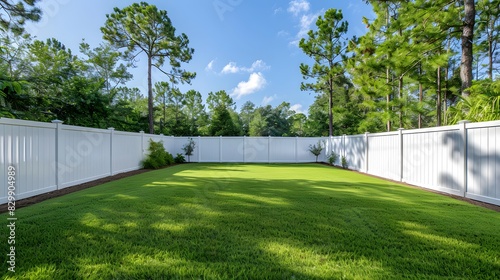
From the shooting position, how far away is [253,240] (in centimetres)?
212

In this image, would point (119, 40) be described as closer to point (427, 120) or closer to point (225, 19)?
point (225, 19)

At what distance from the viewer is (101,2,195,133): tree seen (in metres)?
12.9

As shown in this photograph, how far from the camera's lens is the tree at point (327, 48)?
14.2 meters

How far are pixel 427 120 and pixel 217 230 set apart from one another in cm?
2584

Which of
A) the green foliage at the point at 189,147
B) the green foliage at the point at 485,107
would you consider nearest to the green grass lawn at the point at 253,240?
the green foliage at the point at 485,107

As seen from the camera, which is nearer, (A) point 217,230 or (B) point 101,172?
(A) point 217,230

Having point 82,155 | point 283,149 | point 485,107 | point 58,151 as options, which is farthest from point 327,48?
point 58,151

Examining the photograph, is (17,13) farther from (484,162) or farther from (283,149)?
(484,162)

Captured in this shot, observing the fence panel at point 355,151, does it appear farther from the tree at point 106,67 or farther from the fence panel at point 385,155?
the tree at point 106,67

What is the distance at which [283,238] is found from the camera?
2.17 m

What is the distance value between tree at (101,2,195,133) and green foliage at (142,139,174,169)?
14.2 feet

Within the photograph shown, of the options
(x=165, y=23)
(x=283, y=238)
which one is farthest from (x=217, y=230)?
(x=165, y=23)

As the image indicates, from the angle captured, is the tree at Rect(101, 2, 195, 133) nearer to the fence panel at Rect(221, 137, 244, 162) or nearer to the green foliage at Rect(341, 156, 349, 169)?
the fence panel at Rect(221, 137, 244, 162)

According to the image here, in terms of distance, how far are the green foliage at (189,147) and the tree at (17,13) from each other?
8133 millimetres
